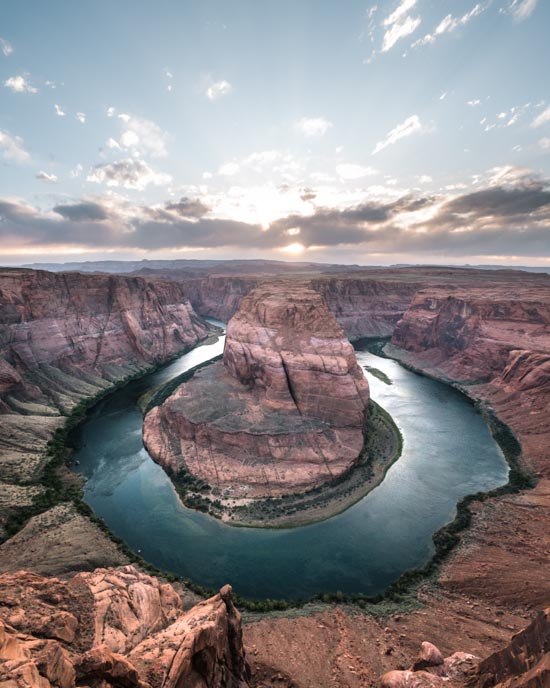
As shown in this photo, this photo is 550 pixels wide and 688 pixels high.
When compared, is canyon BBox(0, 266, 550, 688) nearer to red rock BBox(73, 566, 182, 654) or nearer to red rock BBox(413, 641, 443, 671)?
red rock BBox(73, 566, 182, 654)

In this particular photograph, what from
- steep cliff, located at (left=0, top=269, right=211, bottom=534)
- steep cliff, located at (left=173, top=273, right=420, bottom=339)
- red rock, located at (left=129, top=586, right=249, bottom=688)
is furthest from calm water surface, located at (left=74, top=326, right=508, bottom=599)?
steep cliff, located at (left=173, top=273, right=420, bottom=339)

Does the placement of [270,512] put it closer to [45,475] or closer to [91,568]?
[91,568]

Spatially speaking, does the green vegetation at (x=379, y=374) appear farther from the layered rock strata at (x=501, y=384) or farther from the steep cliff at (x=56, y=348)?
the steep cliff at (x=56, y=348)

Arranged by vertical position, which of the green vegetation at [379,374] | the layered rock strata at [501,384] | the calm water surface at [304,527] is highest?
the layered rock strata at [501,384]

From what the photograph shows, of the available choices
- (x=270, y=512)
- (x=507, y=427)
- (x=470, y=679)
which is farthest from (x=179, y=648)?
(x=507, y=427)

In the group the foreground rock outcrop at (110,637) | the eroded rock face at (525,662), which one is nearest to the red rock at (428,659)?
the eroded rock face at (525,662)

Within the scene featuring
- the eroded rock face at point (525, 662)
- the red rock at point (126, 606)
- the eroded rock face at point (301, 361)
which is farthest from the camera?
the eroded rock face at point (301, 361)
